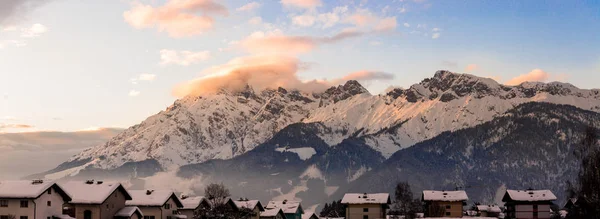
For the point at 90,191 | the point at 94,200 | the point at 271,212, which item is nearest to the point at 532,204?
the point at 271,212

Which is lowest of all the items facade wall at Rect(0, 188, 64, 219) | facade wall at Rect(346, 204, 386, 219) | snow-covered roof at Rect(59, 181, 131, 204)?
facade wall at Rect(346, 204, 386, 219)

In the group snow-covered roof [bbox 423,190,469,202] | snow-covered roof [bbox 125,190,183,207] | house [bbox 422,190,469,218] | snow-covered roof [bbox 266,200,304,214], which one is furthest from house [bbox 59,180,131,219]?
snow-covered roof [bbox 423,190,469,202]

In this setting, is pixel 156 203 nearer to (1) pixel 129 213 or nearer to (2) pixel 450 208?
(1) pixel 129 213

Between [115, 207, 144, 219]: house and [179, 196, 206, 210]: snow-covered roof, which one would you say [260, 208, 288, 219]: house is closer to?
[179, 196, 206, 210]: snow-covered roof

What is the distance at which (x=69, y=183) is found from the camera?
12106 centimetres

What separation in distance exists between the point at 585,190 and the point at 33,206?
7632cm

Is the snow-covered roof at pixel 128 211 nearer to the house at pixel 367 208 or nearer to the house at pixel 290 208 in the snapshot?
the house at pixel 290 208

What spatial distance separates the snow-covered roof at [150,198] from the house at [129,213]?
4855mm

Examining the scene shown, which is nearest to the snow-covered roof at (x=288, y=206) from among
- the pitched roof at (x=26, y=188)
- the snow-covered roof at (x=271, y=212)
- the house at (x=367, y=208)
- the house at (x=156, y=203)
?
the snow-covered roof at (x=271, y=212)

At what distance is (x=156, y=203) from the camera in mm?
126438

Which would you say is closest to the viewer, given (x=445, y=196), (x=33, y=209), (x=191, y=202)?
(x=33, y=209)

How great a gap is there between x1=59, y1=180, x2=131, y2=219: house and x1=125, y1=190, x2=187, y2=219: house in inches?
252

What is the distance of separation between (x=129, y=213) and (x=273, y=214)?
5747 cm

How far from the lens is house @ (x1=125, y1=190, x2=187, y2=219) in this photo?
416 feet
